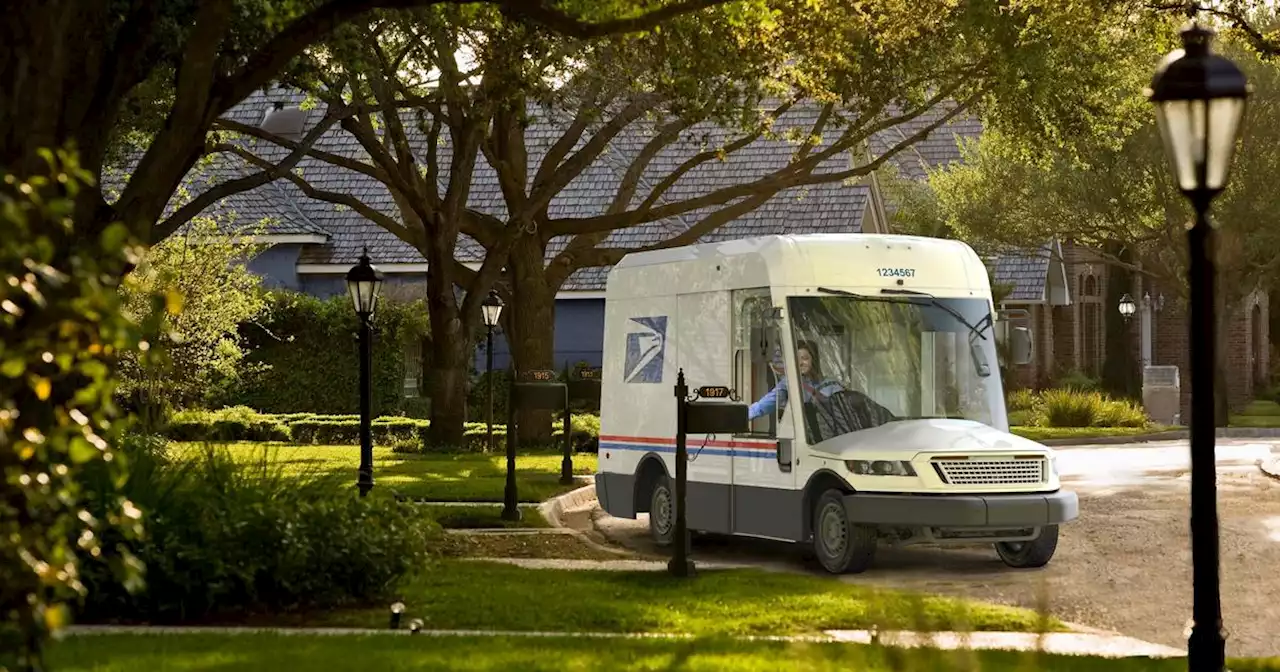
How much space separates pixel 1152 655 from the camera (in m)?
11.2

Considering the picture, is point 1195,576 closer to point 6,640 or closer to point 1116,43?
point 6,640

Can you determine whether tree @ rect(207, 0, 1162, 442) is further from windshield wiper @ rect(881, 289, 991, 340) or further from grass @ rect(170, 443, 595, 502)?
windshield wiper @ rect(881, 289, 991, 340)

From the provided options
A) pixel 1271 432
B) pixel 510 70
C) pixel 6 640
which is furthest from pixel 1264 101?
pixel 6 640

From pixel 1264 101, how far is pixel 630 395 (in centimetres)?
3066

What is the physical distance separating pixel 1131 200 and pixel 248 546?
1491 inches

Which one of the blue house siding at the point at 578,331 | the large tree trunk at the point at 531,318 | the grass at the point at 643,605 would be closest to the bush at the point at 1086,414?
the blue house siding at the point at 578,331

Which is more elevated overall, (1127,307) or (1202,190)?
(1127,307)

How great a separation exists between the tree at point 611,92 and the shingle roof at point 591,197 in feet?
21.8

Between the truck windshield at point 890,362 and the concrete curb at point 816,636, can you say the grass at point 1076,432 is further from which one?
the concrete curb at point 816,636

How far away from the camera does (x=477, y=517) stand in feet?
65.8

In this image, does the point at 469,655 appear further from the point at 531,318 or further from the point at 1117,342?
the point at 1117,342

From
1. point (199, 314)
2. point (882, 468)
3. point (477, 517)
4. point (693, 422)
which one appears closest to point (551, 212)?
point (199, 314)

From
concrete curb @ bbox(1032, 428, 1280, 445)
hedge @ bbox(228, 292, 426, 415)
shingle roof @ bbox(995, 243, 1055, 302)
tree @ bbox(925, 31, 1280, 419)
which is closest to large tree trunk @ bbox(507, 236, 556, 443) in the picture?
hedge @ bbox(228, 292, 426, 415)

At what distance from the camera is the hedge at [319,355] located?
129 ft
